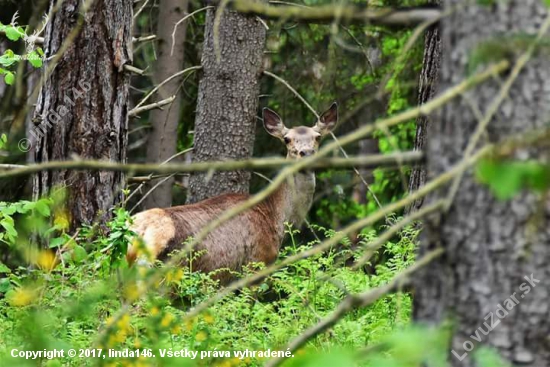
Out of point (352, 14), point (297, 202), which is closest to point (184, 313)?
point (352, 14)

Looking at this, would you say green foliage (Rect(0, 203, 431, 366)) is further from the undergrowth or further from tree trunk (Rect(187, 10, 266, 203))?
tree trunk (Rect(187, 10, 266, 203))

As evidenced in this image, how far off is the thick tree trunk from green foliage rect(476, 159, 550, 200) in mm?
725

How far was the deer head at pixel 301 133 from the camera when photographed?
1141 cm

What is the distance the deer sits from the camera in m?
9.42

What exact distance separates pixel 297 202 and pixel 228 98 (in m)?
1.41

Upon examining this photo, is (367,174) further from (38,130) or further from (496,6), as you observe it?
(496,6)

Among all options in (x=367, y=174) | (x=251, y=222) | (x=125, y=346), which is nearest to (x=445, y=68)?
(x=125, y=346)

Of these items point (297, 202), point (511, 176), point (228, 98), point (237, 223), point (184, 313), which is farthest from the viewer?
point (228, 98)

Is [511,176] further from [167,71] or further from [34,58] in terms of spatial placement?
[167,71]

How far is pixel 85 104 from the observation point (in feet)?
28.9

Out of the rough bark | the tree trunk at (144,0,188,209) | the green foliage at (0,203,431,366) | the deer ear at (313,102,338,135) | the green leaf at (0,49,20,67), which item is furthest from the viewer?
the tree trunk at (144,0,188,209)

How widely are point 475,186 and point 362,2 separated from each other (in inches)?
505

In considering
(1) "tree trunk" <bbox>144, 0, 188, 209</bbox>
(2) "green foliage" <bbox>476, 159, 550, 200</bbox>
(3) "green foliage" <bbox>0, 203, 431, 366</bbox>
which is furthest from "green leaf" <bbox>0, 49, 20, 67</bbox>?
(1) "tree trunk" <bbox>144, 0, 188, 209</bbox>

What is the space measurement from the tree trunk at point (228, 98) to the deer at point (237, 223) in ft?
1.61
